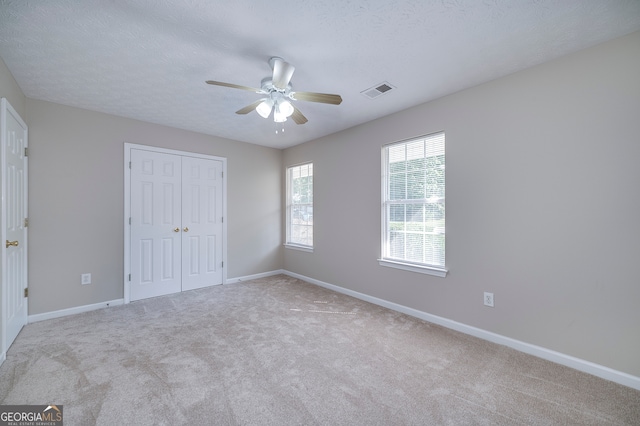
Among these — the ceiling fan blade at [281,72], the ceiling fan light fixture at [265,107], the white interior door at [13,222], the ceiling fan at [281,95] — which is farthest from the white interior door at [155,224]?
the ceiling fan blade at [281,72]

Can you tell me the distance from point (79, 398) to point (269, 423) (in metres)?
1.32

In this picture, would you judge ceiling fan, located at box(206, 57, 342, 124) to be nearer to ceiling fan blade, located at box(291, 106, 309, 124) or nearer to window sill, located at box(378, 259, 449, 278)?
ceiling fan blade, located at box(291, 106, 309, 124)

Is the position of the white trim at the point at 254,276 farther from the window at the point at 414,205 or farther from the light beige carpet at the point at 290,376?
the window at the point at 414,205

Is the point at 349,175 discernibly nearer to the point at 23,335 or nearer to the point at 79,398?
the point at 79,398

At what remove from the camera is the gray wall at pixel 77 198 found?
10.0 ft

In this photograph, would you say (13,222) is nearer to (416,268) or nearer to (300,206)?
(300,206)

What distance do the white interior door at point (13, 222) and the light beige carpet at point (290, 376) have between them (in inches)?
9.9

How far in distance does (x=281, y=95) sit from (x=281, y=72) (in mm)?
301

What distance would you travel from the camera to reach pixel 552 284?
88.9 inches

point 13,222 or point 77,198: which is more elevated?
point 77,198

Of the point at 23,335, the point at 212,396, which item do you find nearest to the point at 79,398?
the point at 212,396

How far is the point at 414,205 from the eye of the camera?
3.24m

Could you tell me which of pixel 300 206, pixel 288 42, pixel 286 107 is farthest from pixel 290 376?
pixel 300 206

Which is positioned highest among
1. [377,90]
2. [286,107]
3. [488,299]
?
[377,90]
